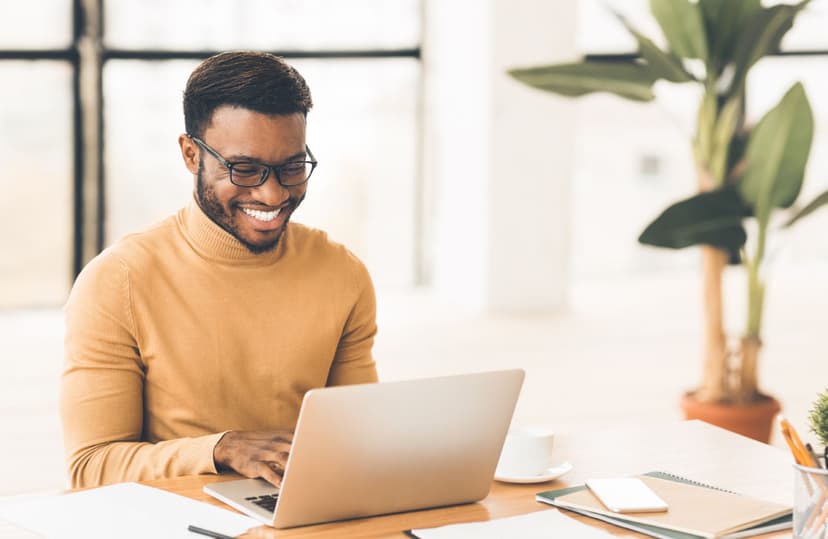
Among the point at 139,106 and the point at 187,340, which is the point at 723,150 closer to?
the point at 187,340

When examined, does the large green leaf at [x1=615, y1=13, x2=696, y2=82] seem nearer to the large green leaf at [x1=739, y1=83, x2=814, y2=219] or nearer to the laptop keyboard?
the large green leaf at [x1=739, y1=83, x2=814, y2=219]

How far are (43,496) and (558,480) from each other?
0.70m

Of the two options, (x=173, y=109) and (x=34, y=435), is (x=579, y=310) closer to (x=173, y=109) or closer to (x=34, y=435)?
(x=173, y=109)

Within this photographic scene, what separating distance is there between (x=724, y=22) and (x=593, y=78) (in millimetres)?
384

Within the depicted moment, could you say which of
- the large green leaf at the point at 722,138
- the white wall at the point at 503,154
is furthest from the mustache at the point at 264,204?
the white wall at the point at 503,154

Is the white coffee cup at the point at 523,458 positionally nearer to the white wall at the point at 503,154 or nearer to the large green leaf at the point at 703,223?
the large green leaf at the point at 703,223

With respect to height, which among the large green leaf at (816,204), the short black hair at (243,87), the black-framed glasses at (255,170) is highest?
the short black hair at (243,87)

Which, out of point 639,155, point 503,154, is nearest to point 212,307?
point 503,154

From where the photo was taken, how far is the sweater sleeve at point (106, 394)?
6.11 feet

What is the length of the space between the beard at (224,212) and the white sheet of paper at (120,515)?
1.56 feet

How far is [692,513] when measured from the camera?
1.64 m

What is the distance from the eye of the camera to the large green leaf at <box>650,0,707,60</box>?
3465mm

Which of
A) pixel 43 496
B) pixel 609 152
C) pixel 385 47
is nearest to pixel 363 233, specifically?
pixel 385 47

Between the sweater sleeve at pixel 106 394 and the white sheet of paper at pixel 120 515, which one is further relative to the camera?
the sweater sleeve at pixel 106 394
